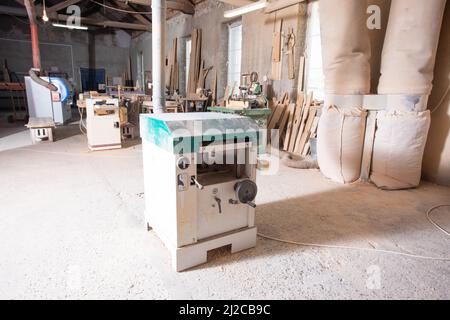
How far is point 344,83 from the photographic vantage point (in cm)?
295

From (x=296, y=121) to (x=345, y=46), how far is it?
178cm

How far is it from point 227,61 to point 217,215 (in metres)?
5.41

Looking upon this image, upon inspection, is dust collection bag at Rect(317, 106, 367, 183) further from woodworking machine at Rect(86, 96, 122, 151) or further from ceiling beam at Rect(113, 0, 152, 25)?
ceiling beam at Rect(113, 0, 152, 25)

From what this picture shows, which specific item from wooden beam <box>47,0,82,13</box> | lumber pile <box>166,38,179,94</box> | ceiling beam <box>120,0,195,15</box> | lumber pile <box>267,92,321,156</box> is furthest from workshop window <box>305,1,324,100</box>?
wooden beam <box>47,0,82,13</box>

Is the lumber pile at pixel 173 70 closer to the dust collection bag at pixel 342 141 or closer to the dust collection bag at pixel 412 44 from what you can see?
the dust collection bag at pixel 342 141

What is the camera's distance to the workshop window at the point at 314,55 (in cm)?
435

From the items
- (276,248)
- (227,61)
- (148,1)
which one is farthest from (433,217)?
(148,1)

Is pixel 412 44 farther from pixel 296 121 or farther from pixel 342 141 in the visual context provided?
pixel 296 121

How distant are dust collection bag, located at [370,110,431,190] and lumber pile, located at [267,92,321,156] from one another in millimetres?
1334

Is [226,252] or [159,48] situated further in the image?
[159,48]

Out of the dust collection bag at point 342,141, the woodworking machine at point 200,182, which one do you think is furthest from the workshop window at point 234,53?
the woodworking machine at point 200,182

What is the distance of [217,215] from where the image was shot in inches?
66.1

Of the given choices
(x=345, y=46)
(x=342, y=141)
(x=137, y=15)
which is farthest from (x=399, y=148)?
(x=137, y=15)

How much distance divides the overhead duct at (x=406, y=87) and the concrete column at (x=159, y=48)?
7.02ft
